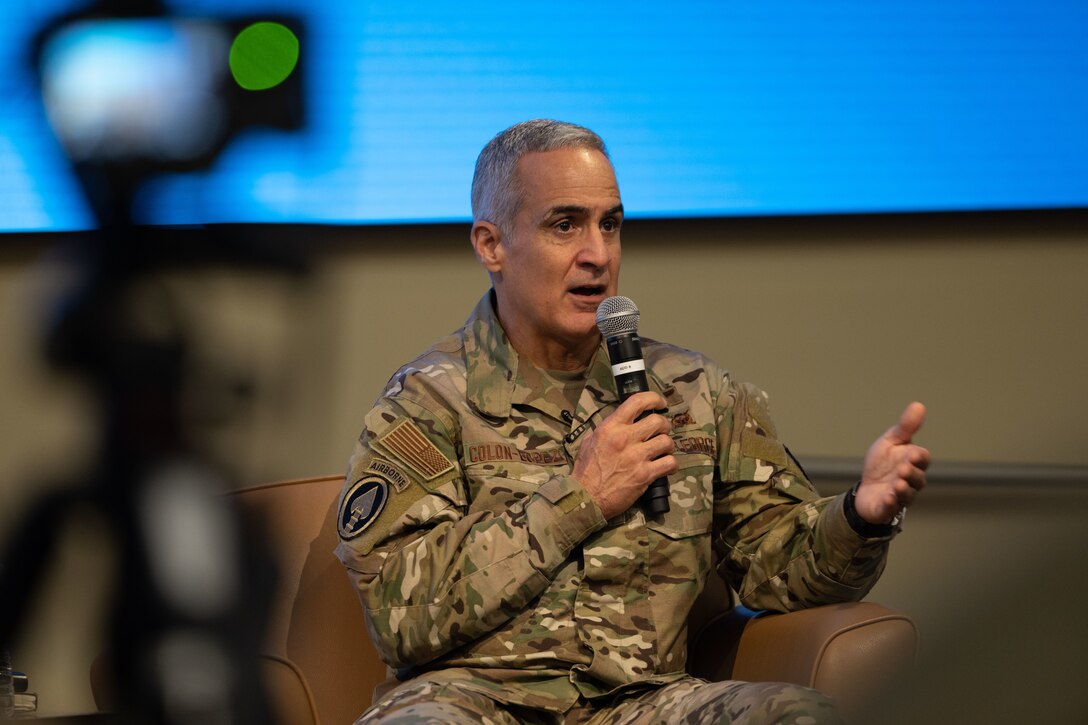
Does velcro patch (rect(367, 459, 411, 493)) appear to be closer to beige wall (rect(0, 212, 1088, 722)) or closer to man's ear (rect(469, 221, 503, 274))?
man's ear (rect(469, 221, 503, 274))

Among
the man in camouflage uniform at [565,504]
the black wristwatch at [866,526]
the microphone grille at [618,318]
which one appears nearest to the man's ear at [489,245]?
the man in camouflage uniform at [565,504]

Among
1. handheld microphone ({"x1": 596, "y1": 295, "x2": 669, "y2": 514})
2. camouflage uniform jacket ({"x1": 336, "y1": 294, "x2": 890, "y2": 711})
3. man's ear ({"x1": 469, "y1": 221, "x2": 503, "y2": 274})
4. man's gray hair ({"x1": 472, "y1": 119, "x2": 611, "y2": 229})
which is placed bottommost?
camouflage uniform jacket ({"x1": 336, "y1": 294, "x2": 890, "y2": 711})

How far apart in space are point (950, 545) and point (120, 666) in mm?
2088

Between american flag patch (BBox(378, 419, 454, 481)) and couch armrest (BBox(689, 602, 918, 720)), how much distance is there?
562mm

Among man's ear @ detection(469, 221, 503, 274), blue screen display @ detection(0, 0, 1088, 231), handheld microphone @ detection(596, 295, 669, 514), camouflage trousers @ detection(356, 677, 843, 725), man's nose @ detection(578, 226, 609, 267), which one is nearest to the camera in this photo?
camouflage trousers @ detection(356, 677, 843, 725)

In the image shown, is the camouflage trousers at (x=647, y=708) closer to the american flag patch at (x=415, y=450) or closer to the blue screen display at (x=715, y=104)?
the american flag patch at (x=415, y=450)

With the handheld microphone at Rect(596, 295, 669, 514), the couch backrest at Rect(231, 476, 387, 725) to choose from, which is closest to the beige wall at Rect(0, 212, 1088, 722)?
the couch backrest at Rect(231, 476, 387, 725)

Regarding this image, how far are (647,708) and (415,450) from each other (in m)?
0.52

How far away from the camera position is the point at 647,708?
1.85 m

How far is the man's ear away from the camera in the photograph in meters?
2.17

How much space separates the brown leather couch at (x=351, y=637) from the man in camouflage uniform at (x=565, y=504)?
0.08 meters

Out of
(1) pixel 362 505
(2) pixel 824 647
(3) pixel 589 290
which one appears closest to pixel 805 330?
(3) pixel 589 290

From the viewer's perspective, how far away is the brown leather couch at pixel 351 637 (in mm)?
1811

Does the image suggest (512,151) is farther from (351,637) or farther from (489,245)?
(351,637)
